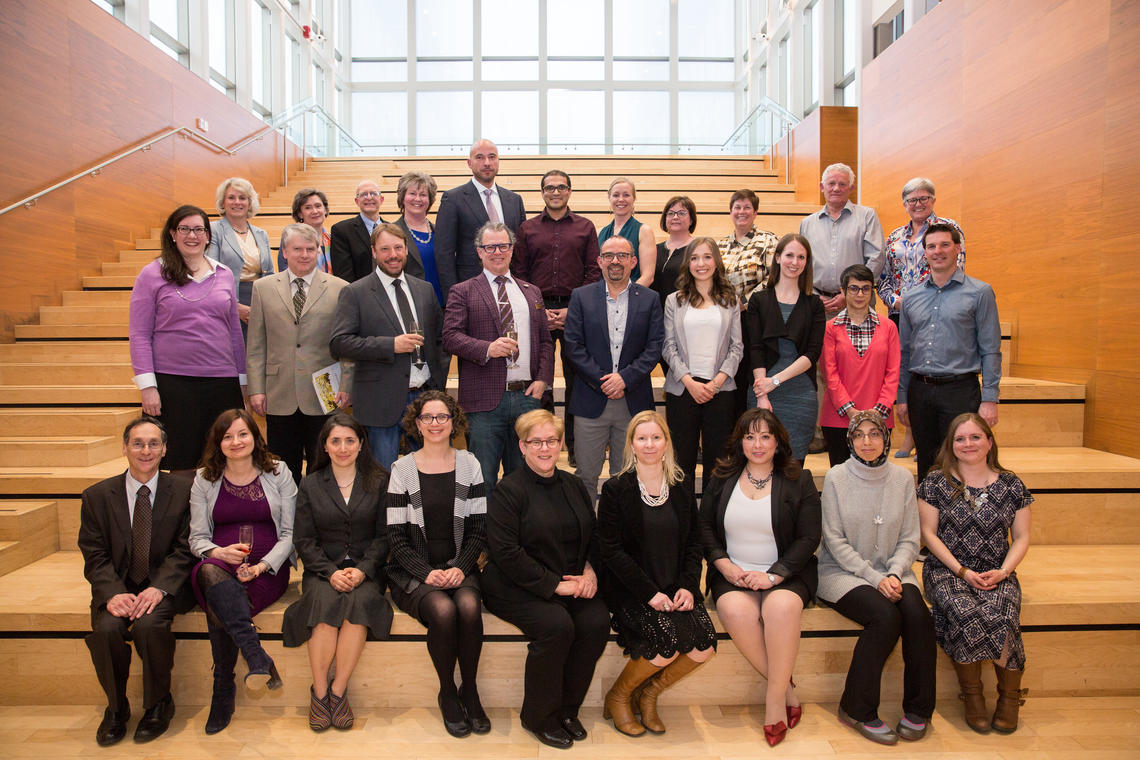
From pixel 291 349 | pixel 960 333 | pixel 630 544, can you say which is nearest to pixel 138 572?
pixel 291 349

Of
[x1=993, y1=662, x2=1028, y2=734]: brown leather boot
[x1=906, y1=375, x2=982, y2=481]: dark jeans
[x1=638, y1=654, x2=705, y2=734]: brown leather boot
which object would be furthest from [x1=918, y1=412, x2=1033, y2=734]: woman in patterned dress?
[x1=638, y1=654, x2=705, y2=734]: brown leather boot

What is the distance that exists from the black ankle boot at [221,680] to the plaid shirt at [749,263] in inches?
97.7

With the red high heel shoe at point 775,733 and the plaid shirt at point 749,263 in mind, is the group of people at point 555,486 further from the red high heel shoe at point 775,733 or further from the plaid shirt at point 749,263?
the plaid shirt at point 749,263

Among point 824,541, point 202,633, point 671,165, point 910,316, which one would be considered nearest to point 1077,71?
point 910,316

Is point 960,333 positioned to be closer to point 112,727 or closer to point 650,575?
point 650,575

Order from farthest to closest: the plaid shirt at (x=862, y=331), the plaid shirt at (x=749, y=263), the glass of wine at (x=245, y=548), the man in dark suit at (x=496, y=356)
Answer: the plaid shirt at (x=749, y=263) < the plaid shirt at (x=862, y=331) < the man in dark suit at (x=496, y=356) < the glass of wine at (x=245, y=548)

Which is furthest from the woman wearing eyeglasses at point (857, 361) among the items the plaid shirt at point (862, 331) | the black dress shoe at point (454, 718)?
the black dress shoe at point (454, 718)

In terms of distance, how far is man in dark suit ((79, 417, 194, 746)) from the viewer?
2.37 meters

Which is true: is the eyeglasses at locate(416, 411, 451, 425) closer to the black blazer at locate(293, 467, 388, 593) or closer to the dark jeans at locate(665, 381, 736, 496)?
the black blazer at locate(293, 467, 388, 593)

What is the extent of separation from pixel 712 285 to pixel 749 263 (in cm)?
44

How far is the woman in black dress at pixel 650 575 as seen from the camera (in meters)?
2.39

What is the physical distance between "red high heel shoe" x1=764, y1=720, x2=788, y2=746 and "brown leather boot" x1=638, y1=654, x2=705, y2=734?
0.29 m

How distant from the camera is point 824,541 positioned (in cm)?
Result: 265

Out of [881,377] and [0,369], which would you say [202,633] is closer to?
[0,369]
